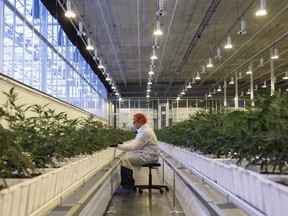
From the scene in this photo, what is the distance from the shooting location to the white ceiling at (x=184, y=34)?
919 centimetres

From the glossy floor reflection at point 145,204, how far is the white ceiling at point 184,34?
14.9 ft

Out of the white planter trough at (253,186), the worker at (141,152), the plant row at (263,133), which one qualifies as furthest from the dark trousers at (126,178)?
the plant row at (263,133)

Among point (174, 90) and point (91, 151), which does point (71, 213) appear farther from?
point (174, 90)

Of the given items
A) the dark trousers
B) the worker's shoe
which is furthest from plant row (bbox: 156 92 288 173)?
the worker's shoe

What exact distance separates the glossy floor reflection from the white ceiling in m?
4.53

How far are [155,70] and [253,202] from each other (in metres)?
16.7

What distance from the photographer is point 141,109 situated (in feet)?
81.0

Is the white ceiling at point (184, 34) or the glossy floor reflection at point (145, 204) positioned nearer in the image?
the glossy floor reflection at point (145, 204)

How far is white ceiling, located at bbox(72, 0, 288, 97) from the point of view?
9.19 metres

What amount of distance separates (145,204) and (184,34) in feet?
25.5

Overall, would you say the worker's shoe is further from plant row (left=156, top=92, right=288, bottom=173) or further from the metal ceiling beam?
the metal ceiling beam

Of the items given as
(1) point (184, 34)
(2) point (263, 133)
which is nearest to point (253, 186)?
(2) point (263, 133)

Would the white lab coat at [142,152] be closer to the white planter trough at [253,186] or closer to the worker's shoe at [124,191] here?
the worker's shoe at [124,191]

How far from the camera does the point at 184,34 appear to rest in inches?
461
